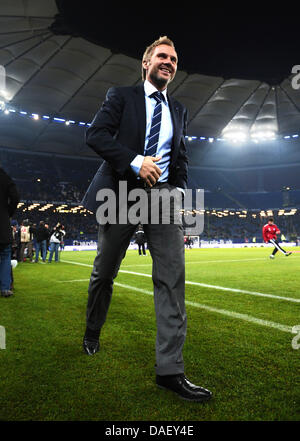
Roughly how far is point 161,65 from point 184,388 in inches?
82.3

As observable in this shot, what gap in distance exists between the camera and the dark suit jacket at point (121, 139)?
83.4 inches

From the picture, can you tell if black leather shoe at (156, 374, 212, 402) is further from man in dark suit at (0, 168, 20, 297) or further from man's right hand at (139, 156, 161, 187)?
man in dark suit at (0, 168, 20, 297)

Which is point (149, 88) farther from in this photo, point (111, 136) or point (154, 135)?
point (111, 136)

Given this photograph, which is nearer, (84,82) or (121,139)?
(121,139)

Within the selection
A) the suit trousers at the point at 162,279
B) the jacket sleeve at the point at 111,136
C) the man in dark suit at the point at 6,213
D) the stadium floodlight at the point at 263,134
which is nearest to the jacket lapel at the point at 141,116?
the jacket sleeve at the point at 111,136

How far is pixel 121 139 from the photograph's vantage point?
228 cm

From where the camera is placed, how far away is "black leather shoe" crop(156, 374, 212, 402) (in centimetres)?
182

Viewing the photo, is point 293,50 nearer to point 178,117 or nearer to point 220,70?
point 220,70

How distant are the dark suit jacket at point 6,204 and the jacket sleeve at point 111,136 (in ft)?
10.3

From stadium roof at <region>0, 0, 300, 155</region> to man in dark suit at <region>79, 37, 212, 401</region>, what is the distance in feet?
65.0

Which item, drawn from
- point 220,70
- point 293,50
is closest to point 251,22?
point 293,50

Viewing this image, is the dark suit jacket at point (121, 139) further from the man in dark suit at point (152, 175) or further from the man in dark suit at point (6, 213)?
the man in dark suit at point (6, 213)

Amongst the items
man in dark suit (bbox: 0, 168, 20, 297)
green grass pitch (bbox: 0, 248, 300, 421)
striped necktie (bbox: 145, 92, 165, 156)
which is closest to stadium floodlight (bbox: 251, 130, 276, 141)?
green grass pitch (bbox: 0, 248, 300, 421)

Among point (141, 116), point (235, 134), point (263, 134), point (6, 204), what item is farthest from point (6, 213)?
point (263, 134)
